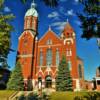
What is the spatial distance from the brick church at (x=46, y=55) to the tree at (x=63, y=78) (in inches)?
128

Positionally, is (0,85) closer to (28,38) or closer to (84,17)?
(28,38)

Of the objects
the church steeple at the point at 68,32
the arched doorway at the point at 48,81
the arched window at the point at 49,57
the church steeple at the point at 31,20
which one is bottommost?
the arched doorway at the point at 48,81

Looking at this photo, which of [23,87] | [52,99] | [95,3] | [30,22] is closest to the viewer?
[95,3]

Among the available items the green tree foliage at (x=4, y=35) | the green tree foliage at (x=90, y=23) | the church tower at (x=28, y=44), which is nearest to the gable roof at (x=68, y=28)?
the church tower at (x=28, y=44)

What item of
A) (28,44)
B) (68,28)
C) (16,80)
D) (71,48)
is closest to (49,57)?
(71,48)

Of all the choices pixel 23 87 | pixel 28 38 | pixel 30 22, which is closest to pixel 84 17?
pixel 23 87

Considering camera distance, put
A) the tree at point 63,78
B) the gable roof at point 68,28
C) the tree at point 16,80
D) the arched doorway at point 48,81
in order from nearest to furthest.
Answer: the tree at point 63,78 < the tree at point 16,80 < the arched doorway at point 48,81 < the gable roof at point 68,28

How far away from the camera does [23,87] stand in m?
47.7

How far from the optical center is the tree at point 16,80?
4601 cm

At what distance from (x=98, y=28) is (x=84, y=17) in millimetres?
1600

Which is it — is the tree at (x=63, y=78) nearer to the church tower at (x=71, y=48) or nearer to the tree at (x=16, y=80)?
the church tower at (x=71, y=48)

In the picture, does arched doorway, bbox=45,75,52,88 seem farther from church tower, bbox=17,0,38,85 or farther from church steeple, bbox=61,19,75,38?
church steeple, bbox=61,19,75,38

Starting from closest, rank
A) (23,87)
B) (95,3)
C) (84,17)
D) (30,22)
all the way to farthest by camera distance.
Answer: (95,3), (84,17), (23,87), (30,22)

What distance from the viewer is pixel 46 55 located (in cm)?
5203
